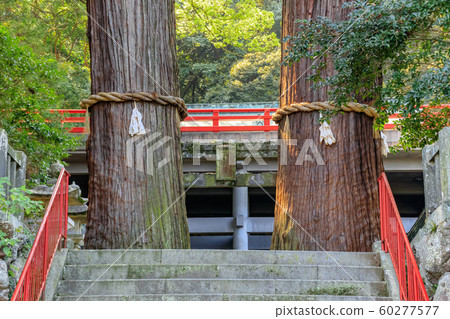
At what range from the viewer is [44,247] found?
5398 mm

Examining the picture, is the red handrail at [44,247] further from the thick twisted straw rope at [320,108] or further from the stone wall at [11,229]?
the thick twisted straw rope at [320,108]

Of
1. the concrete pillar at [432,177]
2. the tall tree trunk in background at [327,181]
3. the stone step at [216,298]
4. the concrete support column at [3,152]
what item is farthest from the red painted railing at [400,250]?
the concrete support column at [3,152]

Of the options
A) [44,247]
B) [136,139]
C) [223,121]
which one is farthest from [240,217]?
[44,247]

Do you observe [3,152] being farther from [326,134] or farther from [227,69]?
[227,69]

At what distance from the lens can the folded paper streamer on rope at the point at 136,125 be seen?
7.55 m

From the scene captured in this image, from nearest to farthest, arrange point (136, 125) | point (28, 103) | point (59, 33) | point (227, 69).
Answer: point (136, 125) → point (28, 103) → point (59, 33) → point (227, 69)

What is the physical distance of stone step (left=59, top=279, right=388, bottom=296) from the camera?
5.52 m

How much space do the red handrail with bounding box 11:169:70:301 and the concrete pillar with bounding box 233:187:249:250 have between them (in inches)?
339

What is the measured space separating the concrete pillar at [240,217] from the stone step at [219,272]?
29.4 feet

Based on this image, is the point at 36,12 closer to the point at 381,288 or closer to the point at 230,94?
the point at 230,94

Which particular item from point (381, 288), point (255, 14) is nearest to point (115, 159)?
point (381, 288)

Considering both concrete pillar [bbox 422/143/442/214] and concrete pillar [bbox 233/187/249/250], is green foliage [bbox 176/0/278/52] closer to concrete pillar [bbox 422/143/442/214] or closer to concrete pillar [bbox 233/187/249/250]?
concrete pillar [bbox 233/187/249/250]

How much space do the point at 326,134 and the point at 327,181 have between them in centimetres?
56

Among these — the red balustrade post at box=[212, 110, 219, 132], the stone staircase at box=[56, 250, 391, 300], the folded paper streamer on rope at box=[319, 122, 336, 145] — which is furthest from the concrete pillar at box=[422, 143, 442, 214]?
the red balustrade post at box=[212, 110, 219, 132]
